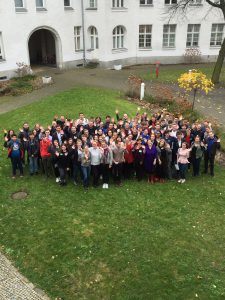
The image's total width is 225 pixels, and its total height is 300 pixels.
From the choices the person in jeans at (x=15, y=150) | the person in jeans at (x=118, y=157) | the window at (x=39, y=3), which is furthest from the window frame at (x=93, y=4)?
the person in jeans at (x=118, y=157)

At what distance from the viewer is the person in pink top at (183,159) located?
38.0ft

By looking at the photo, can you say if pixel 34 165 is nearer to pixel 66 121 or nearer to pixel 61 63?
pixel 66 121

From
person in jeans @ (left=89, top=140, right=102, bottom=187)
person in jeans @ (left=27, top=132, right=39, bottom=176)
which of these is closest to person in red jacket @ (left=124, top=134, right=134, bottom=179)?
person in jeans @ (left=89, top=140, right=102, bottom=187)

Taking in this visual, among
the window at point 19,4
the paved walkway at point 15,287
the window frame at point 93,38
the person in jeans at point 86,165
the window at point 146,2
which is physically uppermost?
the window at point 146,2

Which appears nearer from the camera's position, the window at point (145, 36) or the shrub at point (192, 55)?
the window at point (145, 36)

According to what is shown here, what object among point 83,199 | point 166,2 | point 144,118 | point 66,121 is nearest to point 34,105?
point 66,121

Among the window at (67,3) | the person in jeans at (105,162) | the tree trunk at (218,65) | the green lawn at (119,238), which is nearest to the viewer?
the green lawn at (119,238)

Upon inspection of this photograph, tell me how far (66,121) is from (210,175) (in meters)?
5.96

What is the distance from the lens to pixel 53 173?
41.9 feet

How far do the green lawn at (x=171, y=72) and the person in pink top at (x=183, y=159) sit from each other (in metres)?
14.4

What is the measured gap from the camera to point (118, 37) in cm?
2895

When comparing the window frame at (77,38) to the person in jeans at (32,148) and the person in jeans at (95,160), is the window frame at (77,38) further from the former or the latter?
the person in jeans at (95,160)

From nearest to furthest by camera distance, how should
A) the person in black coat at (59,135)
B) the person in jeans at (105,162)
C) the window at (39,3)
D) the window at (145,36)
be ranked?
the person in jeans at (105,162) < the person in black coat at (59,135) < the window at (39,3) < the window at (145,36)

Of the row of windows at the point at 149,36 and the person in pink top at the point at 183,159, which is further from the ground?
the row of windows at the point at 149,36
